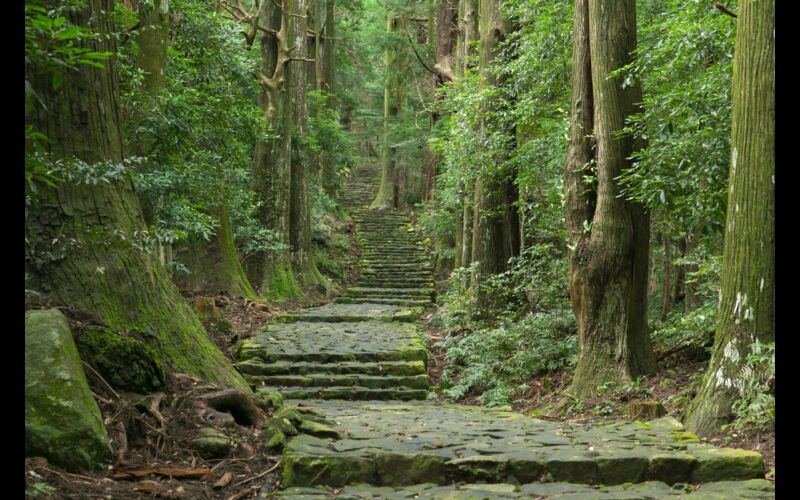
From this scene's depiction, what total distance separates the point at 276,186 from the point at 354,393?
8826mm

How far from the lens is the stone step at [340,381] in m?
10.1

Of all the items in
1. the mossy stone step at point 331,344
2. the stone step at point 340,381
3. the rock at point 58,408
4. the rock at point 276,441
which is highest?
the rock at point 58,408

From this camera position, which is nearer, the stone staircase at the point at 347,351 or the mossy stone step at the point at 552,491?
the mossy stone step at the point at 552,491

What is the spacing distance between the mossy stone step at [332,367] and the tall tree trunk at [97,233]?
4.16 meters

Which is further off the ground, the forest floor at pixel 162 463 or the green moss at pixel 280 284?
the green moss at pixel 280 284

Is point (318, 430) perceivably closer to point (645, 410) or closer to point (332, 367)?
point (645, 410)

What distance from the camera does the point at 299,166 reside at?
62.3 ft

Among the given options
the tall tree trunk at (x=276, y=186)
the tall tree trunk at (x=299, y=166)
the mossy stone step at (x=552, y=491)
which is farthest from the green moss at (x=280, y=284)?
the mossy stone step at (x=552, y=491)

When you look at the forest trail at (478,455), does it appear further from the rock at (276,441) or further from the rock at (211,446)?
the rock at (211,446)

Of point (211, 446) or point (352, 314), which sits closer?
point (211, 446)

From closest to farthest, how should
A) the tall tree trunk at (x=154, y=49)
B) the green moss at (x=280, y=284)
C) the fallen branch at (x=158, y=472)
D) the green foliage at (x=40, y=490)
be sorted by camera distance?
the green foliage at (x=40, y=490)
the fallen branch at (x=158, y=472)
the tall tree trunk at (x=154, y=49)
the green moss at (x=280, y=284)

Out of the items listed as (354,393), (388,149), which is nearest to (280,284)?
(354,393)

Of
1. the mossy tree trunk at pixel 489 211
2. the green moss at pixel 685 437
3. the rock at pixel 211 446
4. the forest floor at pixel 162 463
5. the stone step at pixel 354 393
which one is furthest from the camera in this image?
the mossy tree trunk at pixel 489 211

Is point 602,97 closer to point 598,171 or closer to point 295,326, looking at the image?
point 598,171
